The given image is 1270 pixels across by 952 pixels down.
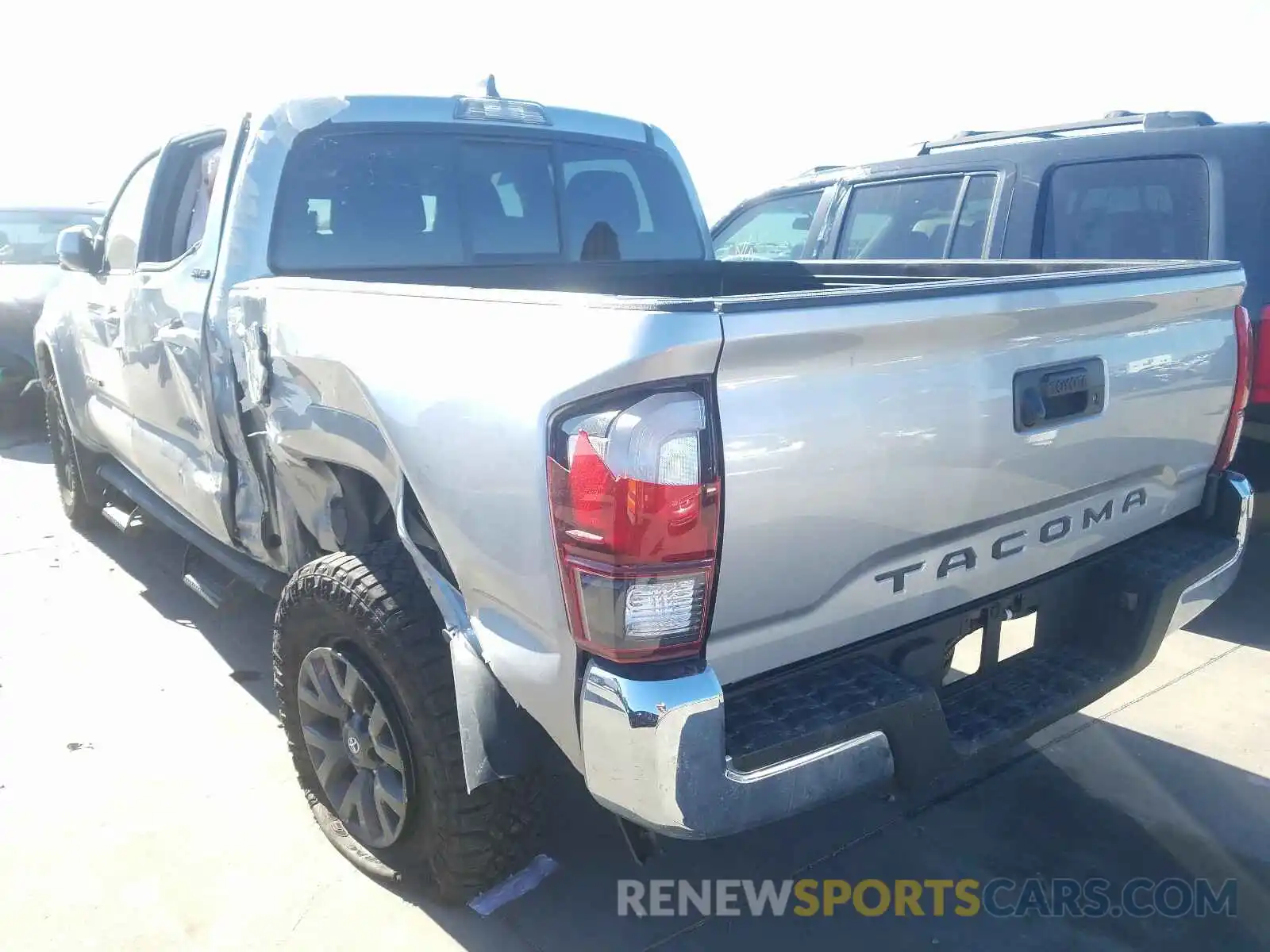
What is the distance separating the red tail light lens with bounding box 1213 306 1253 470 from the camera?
2.70 m

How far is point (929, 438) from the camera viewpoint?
6.46 feet

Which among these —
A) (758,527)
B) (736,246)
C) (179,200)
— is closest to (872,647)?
(758,527)

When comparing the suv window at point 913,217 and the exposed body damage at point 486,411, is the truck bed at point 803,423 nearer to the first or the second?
the exposed body damage at point 486,411

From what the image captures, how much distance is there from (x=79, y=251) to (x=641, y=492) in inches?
137

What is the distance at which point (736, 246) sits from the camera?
6.34 meters

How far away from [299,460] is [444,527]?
90 cm

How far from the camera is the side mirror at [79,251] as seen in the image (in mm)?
4102

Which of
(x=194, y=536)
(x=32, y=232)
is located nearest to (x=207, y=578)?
(x=194, y=536)

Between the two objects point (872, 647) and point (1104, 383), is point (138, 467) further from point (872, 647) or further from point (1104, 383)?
point (1104, 383)

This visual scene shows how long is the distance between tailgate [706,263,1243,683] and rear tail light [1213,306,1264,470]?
8.2 inches

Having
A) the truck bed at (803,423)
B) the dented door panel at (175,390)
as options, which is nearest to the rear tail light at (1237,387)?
the truck bed at (803,423)

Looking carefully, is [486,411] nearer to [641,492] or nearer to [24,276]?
[641,492]

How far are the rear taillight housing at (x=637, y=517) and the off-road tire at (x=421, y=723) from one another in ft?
2.14

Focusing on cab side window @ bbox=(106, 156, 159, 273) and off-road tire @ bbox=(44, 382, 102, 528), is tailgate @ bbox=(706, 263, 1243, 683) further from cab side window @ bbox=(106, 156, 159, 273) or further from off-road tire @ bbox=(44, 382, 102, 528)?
off-road tire @ bbox=(44, 382, 102, 528)
